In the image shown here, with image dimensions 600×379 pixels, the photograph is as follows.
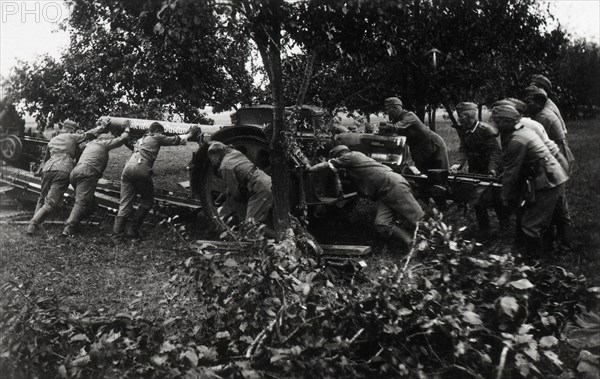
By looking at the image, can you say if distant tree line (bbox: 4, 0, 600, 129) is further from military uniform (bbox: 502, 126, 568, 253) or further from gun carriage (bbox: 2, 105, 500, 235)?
military uniform (bbox: 502, 126, 568, 253)

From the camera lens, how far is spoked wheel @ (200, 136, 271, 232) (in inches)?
284

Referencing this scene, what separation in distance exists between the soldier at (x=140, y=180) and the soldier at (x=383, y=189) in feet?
7.71

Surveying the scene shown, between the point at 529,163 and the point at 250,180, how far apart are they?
303 cm

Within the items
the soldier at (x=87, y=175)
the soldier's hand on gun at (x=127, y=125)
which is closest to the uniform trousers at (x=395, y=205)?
the soldier at (x=87, y=175)

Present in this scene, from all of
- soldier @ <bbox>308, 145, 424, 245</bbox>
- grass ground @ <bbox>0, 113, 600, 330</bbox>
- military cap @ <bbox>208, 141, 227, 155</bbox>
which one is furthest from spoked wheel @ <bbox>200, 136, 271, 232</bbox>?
soldier @ <bbox>308, 145, 424, 245</bbox>

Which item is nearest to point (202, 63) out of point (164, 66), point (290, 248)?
point (164, 66)

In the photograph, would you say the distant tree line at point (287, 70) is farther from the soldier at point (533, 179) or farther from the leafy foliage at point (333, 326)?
the leafy foliage at point (333, 326)

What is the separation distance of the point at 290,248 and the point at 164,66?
20.8 feet

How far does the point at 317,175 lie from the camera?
686 cm

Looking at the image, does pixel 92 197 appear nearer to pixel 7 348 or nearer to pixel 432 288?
pixel 7 348

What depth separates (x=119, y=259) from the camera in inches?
276

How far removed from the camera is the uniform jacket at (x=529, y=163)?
5.79m

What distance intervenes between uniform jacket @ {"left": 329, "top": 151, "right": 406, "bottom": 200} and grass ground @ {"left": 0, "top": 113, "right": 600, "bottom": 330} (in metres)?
0.76

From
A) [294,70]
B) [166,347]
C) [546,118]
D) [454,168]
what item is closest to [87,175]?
[294,70]
